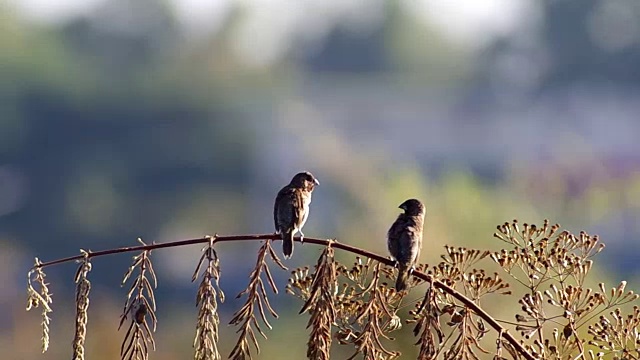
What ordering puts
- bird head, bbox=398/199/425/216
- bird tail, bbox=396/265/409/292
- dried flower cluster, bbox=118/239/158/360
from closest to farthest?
dried flower cluster, bbox=118/239/158/360, bird tail, bbox=396/265/409/292, bird head, bbox=398/199/425/216

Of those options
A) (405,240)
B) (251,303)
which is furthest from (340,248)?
(405,240)

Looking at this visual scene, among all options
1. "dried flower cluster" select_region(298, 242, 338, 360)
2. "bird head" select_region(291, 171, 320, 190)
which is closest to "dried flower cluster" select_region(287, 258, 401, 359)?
"dried flower cluster" select_region(298, 242, 338, 360)

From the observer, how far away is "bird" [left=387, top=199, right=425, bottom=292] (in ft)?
14.4

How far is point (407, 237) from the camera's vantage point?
4773 millimetres

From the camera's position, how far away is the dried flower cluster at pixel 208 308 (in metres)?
2.91

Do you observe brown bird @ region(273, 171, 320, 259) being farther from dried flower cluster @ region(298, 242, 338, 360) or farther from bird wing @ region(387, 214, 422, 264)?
dried flower cluster @ region(298, 242, 338, 360)

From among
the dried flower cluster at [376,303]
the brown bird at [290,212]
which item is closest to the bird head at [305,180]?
the brown bird at [290,212]

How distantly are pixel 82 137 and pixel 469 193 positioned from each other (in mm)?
9698

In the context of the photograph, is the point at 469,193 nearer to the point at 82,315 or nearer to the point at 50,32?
the point at 50,32

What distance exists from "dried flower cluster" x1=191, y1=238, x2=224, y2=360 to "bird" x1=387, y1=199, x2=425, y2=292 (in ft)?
3.32

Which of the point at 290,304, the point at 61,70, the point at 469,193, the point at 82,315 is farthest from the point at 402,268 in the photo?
the point at 61,70

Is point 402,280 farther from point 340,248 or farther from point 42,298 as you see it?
point 42,298

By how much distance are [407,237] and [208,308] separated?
196 centimetres

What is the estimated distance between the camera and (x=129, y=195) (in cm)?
2369
